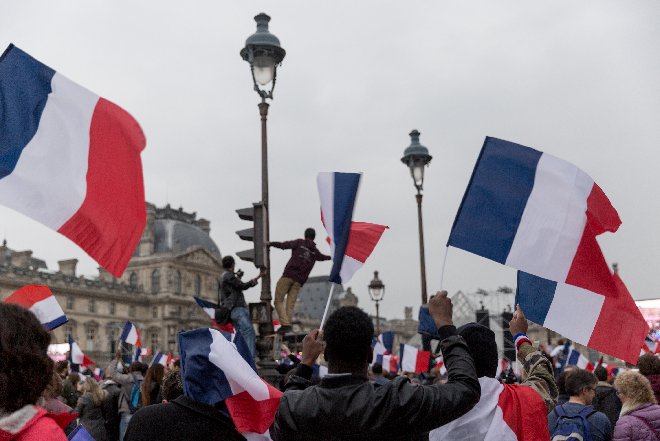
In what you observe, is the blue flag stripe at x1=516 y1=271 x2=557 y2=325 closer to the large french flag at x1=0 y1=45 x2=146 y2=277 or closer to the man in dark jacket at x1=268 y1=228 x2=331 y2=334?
the large french flag at x1=0 y1=45 x2=146 y2=277

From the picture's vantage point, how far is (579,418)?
5.32 meters

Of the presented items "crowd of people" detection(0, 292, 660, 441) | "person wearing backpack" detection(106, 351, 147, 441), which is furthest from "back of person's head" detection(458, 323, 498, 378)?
"person wearing backpack" detection(106, 351, 147, 441)

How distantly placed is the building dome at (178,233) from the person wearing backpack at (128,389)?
94.1 m

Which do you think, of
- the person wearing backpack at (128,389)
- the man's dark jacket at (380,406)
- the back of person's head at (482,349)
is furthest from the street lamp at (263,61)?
the man's dark jacket at (380,406)

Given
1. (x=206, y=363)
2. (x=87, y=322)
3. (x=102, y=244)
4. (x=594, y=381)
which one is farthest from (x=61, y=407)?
(x=87, y=322)

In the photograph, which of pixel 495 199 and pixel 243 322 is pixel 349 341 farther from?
pixel 243 322

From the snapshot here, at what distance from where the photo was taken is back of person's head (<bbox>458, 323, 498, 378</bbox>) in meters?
3.73

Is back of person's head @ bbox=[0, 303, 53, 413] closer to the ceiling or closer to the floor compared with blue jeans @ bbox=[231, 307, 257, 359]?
closer to the ceiling

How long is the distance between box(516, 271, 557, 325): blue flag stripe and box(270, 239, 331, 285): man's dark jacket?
4708 mm

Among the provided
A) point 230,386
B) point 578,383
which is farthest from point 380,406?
point 578,383

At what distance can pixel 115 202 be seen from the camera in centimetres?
489

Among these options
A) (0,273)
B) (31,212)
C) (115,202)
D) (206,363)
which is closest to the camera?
(206,363)

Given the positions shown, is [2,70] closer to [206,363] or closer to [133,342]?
[206,363]

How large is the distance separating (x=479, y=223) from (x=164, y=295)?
94.7 meters
